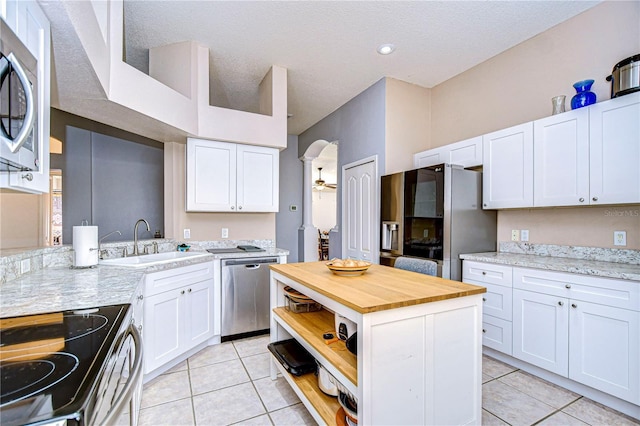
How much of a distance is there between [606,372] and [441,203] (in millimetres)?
1609

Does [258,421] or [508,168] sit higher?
[508,168]

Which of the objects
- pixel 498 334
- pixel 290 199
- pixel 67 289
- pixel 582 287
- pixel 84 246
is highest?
pixel 290 199

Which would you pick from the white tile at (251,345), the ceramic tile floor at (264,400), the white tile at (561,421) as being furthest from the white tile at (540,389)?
the white tile at (251,345)

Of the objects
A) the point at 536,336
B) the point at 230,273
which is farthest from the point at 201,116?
the point at 536,336

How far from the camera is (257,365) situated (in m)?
2.53

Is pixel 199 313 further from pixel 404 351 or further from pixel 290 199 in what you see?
pixel 290 199

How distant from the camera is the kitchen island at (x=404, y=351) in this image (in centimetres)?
125

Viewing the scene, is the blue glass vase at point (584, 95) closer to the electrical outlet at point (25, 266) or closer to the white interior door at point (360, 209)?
the white interior door at point (360, 209)

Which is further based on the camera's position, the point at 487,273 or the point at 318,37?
the point at 318,37

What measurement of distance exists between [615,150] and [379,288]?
2054mm

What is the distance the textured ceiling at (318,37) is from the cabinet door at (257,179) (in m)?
0.76

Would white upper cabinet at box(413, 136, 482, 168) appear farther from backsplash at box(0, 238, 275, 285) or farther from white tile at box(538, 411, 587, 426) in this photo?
backsplash at box(0, 238, 275, 285)

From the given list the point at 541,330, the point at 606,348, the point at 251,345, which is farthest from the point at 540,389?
the point at 251,345

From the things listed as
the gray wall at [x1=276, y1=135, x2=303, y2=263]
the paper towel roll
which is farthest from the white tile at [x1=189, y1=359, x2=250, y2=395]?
the gray wall at [x1=276, y1=135, x2=303, y2=263]
